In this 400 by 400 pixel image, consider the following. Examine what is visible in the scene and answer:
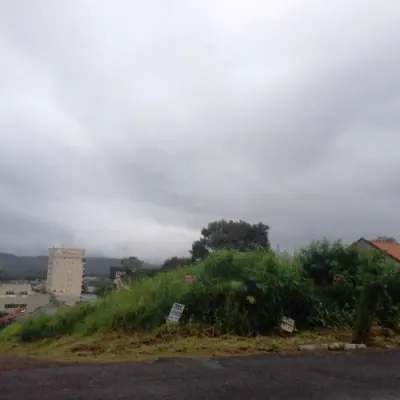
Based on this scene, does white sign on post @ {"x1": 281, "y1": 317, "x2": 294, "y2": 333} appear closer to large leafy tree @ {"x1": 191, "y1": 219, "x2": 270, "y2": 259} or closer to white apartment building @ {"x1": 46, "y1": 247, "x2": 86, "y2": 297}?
large leafy tree @ {"x1": 191, "y1": 219, "x2": 270, "y2": 259}

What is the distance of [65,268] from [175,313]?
5318cm

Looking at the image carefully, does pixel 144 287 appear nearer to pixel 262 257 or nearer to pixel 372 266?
pixel 262 257

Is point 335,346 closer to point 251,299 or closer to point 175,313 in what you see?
point 251,299

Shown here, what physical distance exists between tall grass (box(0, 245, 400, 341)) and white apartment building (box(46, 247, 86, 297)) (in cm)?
4726

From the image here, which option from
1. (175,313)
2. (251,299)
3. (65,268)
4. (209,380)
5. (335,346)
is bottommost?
(209,380)

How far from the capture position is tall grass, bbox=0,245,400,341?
332 inches

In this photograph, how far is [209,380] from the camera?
15.6 ft

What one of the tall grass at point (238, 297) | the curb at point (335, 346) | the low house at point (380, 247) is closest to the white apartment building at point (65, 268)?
the low house at point (380, 247)

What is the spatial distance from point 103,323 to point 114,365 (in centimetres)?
312

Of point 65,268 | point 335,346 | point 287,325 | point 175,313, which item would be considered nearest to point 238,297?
point 287,325

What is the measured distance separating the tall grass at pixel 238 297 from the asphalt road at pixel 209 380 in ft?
7.96

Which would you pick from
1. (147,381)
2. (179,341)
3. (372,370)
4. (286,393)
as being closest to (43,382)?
(147,381)

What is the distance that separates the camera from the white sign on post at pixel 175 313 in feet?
26.6

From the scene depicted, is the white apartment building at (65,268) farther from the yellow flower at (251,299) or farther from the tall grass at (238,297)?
the yellow flower at (251,299)
